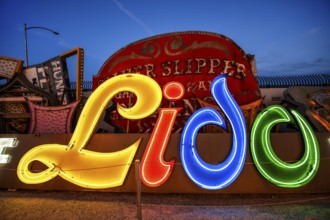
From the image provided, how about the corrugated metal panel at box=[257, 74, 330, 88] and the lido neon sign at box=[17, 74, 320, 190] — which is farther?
the corrugated metal panel at box=[257, 74, 330, 88]

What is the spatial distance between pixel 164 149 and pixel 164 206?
1.33 metres

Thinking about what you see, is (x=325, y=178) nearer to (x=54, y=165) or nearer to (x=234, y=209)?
(x=234, y=209)

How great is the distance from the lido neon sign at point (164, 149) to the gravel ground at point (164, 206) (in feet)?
1.43

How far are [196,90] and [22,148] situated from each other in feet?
19.1

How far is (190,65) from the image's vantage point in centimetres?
949

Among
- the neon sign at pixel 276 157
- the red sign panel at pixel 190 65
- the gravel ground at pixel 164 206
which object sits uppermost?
the red sign panel at pixel 190 65

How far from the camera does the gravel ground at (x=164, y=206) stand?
569cm

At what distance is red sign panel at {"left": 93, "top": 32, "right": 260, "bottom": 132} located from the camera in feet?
30.1

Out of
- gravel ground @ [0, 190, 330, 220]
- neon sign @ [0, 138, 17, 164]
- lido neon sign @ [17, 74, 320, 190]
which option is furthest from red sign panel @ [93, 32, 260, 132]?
neon sign @ [0, 138, 17, 164]

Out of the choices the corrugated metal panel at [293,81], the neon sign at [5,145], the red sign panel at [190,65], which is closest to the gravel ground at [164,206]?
the neon sign at [5,145]

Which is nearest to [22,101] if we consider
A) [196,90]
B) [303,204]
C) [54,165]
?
[54,165]

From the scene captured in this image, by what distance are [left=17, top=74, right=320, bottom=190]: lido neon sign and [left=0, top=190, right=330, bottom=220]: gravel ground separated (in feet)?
1.43

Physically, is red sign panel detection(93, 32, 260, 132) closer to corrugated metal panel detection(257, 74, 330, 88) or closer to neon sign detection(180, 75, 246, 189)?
neon sign detection(180, 75, 246, 189)

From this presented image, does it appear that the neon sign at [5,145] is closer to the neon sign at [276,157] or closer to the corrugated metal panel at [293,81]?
the neon sign at [276,157]
